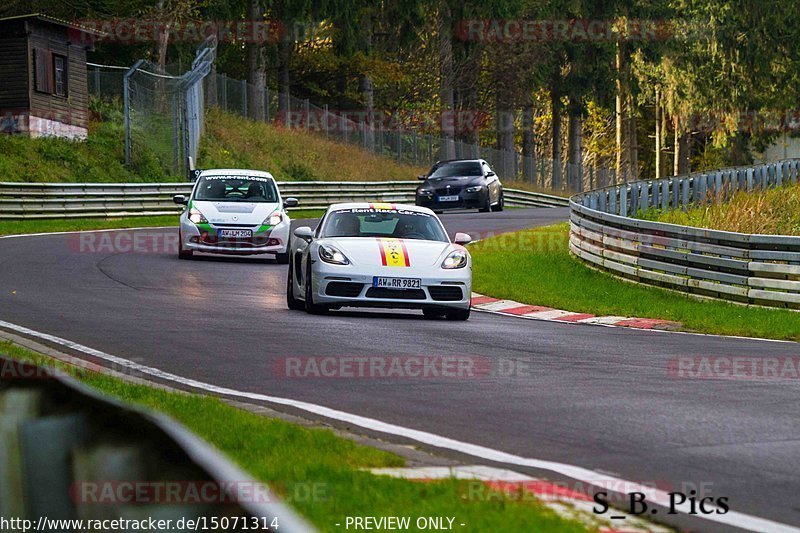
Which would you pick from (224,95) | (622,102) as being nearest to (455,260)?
(224,95)

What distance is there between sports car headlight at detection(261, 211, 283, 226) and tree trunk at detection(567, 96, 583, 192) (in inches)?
1831

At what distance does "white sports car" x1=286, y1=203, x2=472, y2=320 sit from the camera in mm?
16703

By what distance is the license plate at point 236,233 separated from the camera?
984 inches

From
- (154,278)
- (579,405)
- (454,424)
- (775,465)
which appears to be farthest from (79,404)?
(154,278)

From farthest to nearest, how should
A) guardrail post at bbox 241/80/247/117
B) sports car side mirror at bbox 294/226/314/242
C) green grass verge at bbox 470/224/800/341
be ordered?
1. guardrail post at bbox 241/80/247/117
2. green grass verge at bbox 470/224/800/341
3. sports car side mirror at bbox 294/226/314/242

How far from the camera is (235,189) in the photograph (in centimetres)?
2630

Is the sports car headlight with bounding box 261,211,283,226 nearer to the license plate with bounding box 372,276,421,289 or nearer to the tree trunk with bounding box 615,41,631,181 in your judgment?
the license plate with bounding box 372,276,421,289

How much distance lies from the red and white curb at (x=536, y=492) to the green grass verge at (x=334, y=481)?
75 millimetres

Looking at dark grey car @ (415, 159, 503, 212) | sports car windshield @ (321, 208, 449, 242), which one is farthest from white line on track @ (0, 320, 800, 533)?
dark grey car @ (415, 159, 503, 212)

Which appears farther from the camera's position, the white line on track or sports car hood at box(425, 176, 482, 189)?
sports car hood at box(425, 176, 482, 189)

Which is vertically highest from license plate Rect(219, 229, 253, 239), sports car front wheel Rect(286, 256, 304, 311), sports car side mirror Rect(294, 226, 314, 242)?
sports car side mirror Rect(294, 226, 314, 242)

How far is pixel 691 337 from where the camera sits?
16328 millimetres

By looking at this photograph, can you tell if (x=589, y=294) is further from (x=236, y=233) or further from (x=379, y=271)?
(x=236, y=233)

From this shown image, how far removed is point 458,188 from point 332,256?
Answer: 990 inches
